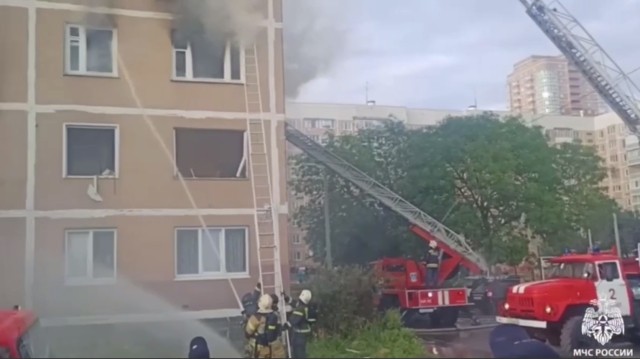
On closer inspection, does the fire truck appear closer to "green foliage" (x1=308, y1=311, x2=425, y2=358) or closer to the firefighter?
"green foliage" (x1=308, y1=311, x2=425, y2=358)

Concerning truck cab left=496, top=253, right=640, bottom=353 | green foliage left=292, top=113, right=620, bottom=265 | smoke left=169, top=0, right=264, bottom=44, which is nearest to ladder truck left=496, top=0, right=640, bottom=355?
truck cab left=496, top=253, right=640, bottom=353

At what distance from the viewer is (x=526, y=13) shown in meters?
23.3

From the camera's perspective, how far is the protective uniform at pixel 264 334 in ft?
29.0

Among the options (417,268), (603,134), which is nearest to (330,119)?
(417,268)

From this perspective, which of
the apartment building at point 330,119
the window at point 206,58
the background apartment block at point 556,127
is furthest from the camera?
the background apartment block at point 556,127

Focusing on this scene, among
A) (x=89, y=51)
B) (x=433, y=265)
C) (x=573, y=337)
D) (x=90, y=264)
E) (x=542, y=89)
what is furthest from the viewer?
(x=542, y=89)

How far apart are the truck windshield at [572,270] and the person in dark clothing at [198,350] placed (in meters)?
8.76

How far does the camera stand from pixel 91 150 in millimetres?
14812

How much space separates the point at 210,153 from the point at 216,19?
2.90m

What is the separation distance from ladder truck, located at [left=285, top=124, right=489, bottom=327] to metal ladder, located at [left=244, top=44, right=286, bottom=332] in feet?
9.84

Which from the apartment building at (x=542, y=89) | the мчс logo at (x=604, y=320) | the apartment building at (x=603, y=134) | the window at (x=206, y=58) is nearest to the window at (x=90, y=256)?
the window at (x=206, y=58)

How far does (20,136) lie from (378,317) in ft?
25.8

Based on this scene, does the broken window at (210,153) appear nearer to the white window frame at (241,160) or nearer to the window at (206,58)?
the white window frame at (241,160)

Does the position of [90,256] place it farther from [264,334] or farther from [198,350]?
[198,350]
